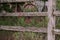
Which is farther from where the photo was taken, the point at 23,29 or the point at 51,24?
the point at 23,29

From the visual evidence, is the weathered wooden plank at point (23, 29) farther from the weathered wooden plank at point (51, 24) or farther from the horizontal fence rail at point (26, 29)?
the weathered wooden plank at point (51, 24)

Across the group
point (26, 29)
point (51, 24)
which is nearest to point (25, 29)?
point (26, 29)

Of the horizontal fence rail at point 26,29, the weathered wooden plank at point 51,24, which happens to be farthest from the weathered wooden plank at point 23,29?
the weathered wooden plank at point 51,24

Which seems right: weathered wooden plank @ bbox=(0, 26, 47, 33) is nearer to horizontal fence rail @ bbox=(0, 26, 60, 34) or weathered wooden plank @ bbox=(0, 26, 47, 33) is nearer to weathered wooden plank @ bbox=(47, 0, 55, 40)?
horizontal fence rail @ bbox=(0, 26, 60, 34)

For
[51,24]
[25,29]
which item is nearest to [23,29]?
[25,29]

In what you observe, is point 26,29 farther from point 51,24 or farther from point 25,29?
point 51,24

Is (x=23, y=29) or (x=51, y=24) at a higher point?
(x=51, y=24)

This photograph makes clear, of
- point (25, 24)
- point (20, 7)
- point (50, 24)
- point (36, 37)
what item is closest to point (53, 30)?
point (50, 24)

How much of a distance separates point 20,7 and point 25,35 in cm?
86

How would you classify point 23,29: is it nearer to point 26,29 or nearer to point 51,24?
point 26,29

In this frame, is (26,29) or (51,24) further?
(26,29)

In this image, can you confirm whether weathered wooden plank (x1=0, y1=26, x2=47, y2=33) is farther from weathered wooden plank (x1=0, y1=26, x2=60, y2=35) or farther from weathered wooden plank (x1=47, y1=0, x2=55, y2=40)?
weathered wooden plank (x1=47, y1=0, x2=55, y2=40)

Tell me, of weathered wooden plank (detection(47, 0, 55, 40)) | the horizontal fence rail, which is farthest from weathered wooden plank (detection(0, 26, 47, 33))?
weathered wooden plank (detection(47, 0, 55, 40))

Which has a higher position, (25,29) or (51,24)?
(51,24)
